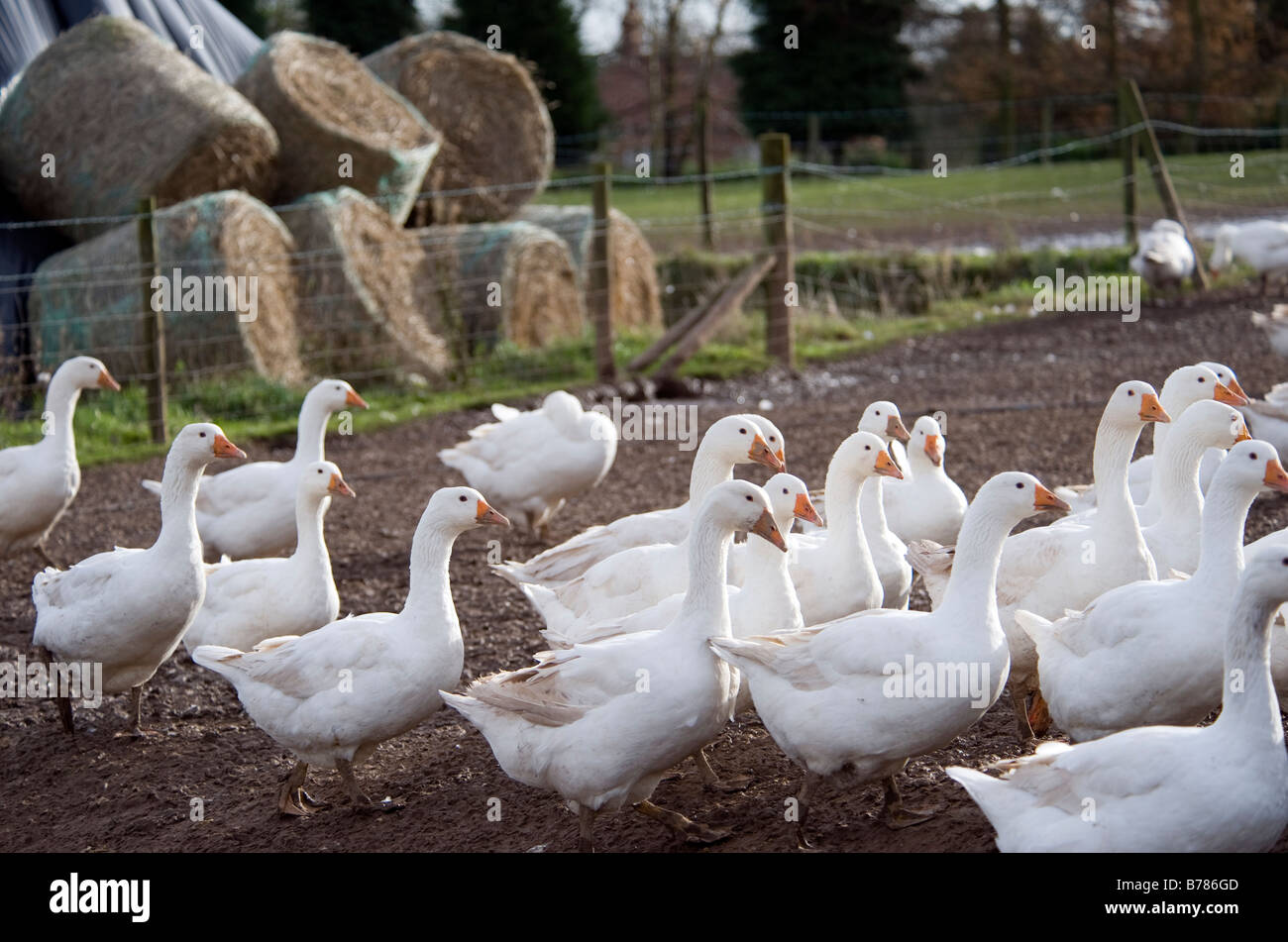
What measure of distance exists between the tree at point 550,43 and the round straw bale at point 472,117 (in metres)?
14.8

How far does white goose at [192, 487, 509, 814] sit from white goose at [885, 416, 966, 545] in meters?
2.05

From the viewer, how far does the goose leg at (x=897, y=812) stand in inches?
155

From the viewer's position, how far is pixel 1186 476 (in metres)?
4.82

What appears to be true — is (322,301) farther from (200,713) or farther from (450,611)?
(450,611)

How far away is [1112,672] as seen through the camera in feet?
12.5

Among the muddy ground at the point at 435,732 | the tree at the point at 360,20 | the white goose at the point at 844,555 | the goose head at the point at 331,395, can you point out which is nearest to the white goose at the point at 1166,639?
the muddy ground at the point at 435,732

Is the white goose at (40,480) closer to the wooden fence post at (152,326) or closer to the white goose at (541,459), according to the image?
the white goose at (541,459)

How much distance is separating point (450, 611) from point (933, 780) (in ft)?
5.37

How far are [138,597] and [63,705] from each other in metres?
0.62

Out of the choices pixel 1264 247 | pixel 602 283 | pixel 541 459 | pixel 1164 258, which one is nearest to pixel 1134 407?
pixel 541 459
